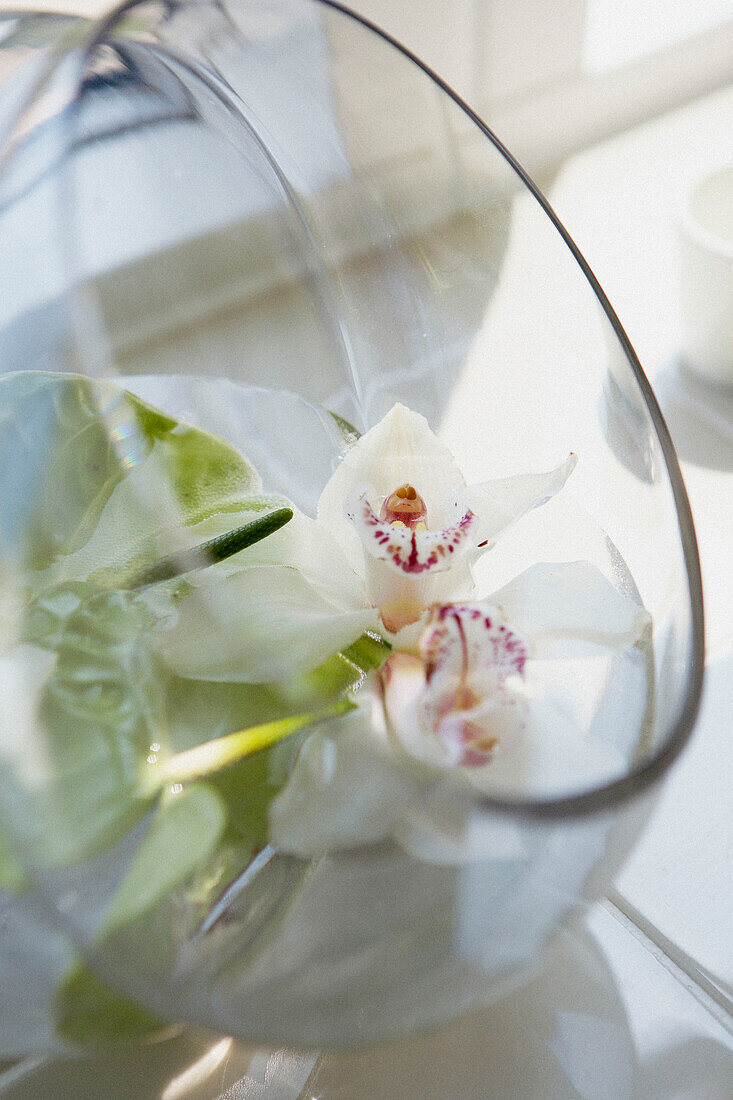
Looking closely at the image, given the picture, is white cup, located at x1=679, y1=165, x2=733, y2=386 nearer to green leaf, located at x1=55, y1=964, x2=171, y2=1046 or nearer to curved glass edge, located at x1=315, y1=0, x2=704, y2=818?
curved glass edge, located at x1=315, y1=0, x2=704, y2=818

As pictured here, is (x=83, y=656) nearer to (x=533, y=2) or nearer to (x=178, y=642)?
(x=178, y=642)

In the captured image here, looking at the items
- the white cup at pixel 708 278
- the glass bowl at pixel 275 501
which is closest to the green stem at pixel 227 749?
the glass bowl at pixel 275 501

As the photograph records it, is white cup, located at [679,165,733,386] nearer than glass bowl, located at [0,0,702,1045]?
No

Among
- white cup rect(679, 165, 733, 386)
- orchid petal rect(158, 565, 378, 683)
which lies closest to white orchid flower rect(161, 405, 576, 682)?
orchid petal rect(158, 565, 378, 683)

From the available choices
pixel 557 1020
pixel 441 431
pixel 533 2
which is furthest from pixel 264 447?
pixel 533 2

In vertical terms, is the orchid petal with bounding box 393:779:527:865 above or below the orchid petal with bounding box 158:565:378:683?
below

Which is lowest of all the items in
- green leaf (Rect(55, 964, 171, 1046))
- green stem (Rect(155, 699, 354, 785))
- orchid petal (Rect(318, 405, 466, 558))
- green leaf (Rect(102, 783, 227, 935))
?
green leaf (Rect(55, 964, 171, 1046))

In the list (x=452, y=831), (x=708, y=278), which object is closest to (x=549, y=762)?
(x=452, y=831)
